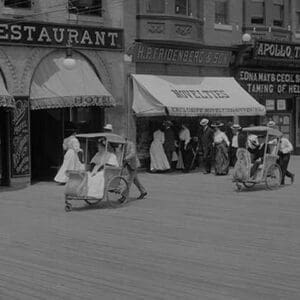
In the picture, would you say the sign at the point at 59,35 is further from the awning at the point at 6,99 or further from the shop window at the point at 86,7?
the awning at the point at 6,99

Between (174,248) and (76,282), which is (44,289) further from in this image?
(174,248)

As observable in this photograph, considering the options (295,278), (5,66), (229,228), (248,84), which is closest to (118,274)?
(295,278)

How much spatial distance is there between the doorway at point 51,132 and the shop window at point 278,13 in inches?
384

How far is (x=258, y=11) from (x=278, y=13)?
1.30 metres

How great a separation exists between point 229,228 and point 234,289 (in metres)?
4.00

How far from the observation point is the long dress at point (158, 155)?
21.8 metres

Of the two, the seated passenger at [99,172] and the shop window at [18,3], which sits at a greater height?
the shop window at [18,3]

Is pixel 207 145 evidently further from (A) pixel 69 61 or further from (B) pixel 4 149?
(B) pixel 4 149

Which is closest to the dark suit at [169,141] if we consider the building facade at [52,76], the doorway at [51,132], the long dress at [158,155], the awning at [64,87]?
the long dress at [158,155]

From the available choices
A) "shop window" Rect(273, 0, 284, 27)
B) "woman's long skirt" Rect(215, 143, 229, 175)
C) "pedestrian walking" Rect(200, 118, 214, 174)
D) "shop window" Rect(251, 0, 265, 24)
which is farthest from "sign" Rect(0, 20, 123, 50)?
"shop window" Rect(273, 0, 284, 27)

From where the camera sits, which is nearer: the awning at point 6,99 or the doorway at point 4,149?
the awning at point 6,99

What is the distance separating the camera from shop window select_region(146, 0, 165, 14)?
72.8ft

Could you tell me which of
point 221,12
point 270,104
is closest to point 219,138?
point 221,12

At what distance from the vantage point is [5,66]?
61.2ft
